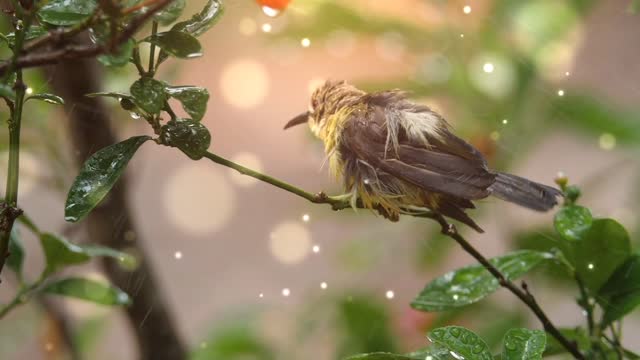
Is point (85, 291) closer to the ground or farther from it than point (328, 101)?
closer to the ground

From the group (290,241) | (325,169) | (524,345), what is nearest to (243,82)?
(290,241)

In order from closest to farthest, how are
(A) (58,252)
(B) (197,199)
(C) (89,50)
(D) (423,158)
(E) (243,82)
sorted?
(C) (89,50), (D) (423,158), (A) (58,252), (E) (243,82), (B) (197,199)

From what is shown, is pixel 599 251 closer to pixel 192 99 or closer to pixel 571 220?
pixel 571 220

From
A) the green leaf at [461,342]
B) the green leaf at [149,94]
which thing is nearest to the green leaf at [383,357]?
the green leaf at [461,342]

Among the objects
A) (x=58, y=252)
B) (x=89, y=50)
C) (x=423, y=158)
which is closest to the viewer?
(x=89, y=50)

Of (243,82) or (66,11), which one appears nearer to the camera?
(66,11)

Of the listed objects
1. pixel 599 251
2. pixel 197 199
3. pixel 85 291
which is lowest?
pixel 197 199

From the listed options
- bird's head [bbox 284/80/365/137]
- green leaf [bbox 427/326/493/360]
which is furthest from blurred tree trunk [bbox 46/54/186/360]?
green leaf [bbox 427/326/493/360]
